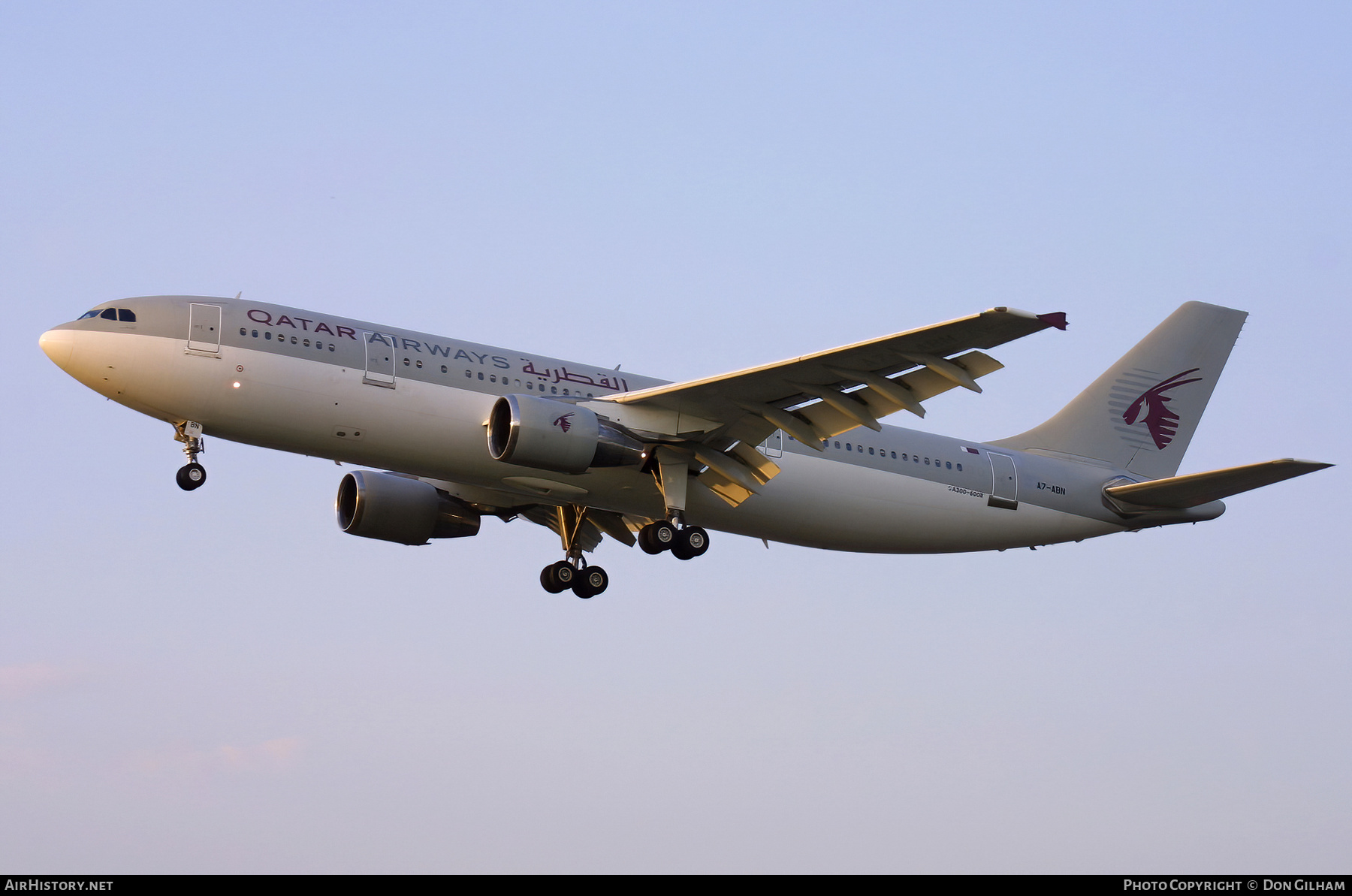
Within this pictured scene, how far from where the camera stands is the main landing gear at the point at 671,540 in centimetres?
3234

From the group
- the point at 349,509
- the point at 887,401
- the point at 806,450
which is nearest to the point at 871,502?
the point at 806,450

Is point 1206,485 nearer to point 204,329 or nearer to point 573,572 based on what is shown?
point 573,572

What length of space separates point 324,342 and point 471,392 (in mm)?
3063

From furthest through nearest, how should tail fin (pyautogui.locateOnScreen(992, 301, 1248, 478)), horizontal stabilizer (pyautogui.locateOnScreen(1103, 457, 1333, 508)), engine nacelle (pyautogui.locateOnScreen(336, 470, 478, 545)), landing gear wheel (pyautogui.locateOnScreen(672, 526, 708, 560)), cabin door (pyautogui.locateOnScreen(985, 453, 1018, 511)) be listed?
tail fin (pyautogui.locateOnScreen(992, 301, 1248, 478)) < engine nacelle (pyautogui.locateOnScreen(336, 470, 478, 545)) < cabin door (pyautogui.locateOnScreen(985, 453, 1018, 511)) < landing gear wheel (pyautogui.locateOnScreen(672, 526, 708, 560)) < horizontal stabilizer (pyautogui.locateOnScreen(1103, 457, 1333, 508))

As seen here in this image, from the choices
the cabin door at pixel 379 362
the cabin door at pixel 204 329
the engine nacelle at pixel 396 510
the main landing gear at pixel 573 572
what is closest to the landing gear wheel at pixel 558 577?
the main landing gear at pixel 573 572

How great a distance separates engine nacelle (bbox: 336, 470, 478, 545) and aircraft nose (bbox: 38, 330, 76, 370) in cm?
857

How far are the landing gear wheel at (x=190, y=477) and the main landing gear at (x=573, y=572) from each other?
9.17 meters

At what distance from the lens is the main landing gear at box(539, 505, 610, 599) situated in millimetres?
35688

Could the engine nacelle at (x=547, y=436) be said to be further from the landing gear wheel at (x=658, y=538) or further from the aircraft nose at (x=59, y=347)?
the aircraft nose at (x=59, y=347)

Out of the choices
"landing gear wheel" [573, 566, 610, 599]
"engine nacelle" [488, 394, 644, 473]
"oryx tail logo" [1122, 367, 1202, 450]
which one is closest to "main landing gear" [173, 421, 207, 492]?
"engine nacelle" [488, 394, 644, 473]

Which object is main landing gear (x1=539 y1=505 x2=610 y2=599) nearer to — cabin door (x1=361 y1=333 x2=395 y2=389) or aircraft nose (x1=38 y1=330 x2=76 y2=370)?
cabin door (x1=361 y1=333 x2=395 y2=389)

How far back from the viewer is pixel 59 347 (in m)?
28.6

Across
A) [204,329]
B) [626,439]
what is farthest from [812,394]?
[204,329]

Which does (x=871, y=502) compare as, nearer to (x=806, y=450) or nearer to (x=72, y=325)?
(x=806, y=450)
